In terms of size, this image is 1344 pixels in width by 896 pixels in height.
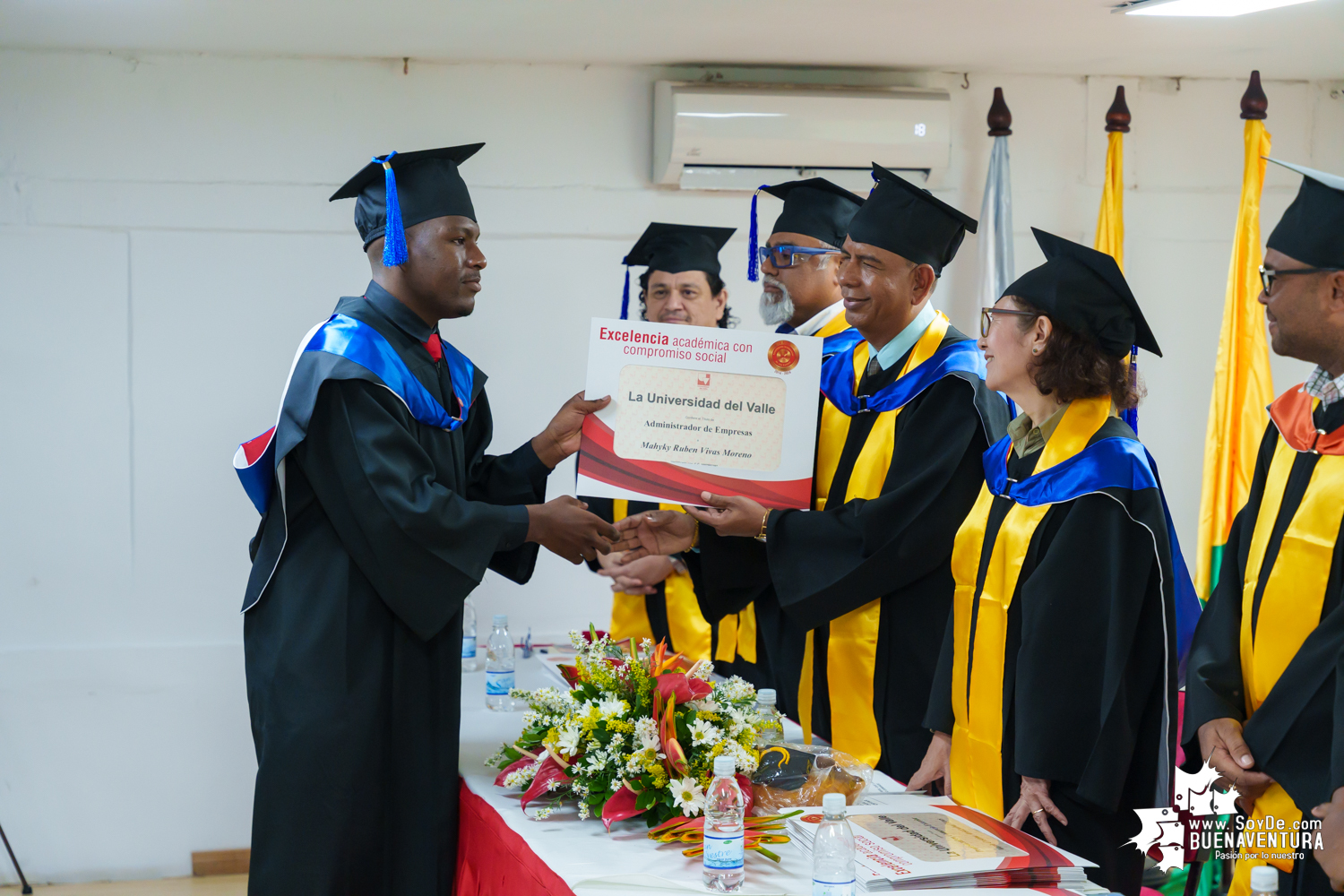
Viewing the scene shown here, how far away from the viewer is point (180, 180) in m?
4.95

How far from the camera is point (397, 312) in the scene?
2822 millimetres

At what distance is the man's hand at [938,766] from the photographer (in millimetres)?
2809

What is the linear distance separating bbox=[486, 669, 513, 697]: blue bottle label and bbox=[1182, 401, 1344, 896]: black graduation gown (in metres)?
1.95

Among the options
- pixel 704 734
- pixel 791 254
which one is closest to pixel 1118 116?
pixel 791 254

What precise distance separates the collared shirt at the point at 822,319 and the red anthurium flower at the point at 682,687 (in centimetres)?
152

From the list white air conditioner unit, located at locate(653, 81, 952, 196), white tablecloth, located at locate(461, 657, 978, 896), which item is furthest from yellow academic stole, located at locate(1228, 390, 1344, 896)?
white air conditioner unit, located at locate(653, 81, 952, 196)

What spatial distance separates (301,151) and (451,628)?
10.0 feet

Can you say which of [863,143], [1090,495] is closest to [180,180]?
[863,143]

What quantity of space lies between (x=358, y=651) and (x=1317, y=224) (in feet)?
7.38

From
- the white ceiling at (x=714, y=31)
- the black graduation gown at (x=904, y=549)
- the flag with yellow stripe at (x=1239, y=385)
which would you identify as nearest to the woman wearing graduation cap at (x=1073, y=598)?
the black graduation gown at (x=904, y=549)

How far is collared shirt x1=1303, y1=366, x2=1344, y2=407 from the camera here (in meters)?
2.34

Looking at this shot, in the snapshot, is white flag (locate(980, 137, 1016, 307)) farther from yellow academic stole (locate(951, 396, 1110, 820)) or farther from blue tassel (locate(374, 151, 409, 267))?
blue tassel (locate(374, 151, 409, 267))

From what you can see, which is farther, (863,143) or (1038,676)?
(863,143)

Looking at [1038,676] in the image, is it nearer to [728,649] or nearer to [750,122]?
[728,649]
